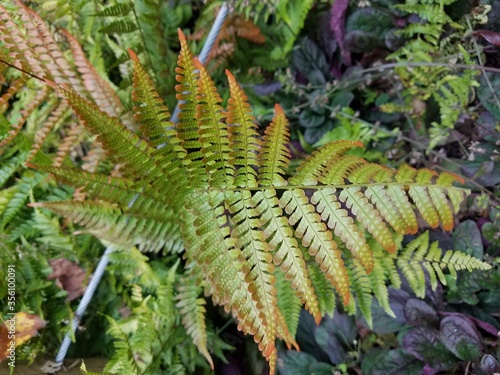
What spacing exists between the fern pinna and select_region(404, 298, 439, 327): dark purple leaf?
635mm

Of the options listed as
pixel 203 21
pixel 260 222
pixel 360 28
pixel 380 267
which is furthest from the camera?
pixel 203 21

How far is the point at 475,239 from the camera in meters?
1.59

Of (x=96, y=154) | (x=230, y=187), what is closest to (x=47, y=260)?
(x=96, y=154)

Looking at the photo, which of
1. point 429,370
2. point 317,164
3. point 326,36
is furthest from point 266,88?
point 429,370

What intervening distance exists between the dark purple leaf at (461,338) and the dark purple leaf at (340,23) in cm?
115

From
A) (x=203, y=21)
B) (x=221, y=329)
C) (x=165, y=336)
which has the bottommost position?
(x=221, y=329)

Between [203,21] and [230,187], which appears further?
[203,21]

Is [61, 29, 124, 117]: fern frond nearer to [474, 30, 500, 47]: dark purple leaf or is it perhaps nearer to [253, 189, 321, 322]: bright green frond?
[253, 189, 321, 322]: bright green frond

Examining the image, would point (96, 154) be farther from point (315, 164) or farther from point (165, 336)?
point (315, 164)

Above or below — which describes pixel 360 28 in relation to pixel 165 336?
above

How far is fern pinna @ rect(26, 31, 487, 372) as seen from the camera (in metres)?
1.00

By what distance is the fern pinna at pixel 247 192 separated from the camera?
1.00 metres

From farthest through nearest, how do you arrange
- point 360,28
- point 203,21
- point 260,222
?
point 203,21
point 360,28
point 260,222

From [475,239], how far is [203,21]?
1450 millimetres
